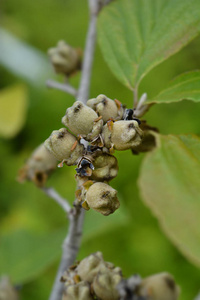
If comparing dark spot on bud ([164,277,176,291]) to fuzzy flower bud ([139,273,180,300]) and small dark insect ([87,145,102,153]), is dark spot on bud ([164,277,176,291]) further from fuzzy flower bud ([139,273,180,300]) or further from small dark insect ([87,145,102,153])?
small dark insect ([87,145,102,153])

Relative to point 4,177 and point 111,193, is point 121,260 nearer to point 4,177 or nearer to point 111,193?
point 4,177

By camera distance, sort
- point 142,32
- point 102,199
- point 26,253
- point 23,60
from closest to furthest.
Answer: point 102,199, point 142,32, point 26,253, point 23,60

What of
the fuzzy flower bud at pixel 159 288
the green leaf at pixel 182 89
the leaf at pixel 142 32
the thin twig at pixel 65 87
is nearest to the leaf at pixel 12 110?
the thin twig at pixel 65 87

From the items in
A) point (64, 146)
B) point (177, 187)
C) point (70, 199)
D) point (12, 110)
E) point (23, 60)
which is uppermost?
point (23, 60)

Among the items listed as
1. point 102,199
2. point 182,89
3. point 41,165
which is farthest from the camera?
point 41,165

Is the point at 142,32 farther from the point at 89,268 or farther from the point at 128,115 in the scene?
the point at 89,268

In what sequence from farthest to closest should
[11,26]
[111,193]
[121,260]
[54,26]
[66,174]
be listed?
[11,26] < [54,26] < [66,174] < [121,260] < [111,193]

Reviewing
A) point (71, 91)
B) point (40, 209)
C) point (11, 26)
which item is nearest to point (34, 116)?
point (40, 209)

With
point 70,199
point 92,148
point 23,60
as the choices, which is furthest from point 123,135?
point 23,60
